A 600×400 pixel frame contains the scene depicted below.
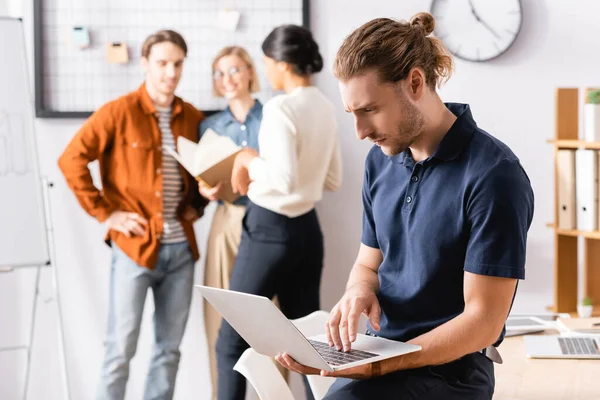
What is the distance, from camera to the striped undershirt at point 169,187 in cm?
310

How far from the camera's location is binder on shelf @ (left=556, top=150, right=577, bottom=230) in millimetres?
2670

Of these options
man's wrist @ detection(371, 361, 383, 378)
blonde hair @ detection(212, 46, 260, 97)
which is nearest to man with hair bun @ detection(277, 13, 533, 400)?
man's wrist @ detection(371, 361, 383, 378)

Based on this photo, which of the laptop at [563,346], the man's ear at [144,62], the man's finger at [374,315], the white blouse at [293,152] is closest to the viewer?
the man's finger at [374,315]

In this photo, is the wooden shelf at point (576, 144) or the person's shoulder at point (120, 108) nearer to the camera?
the wooden shelf at point (576, 144)

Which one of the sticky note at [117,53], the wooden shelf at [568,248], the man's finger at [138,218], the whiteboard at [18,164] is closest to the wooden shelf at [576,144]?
the wooden shelf at [568,248]

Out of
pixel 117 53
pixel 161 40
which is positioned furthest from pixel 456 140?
pixel 117 53

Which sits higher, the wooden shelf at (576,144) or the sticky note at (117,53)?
the sticky note at (117,53)

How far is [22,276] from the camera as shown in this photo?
351 cm

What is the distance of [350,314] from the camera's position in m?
1.61

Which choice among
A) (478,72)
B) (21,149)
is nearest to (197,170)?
(21,149)

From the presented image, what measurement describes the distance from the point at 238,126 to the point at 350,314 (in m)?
1.71

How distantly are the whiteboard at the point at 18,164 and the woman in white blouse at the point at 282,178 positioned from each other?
30.2 inches

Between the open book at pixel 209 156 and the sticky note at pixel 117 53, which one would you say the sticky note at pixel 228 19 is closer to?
the sticky note at pixel 117 53

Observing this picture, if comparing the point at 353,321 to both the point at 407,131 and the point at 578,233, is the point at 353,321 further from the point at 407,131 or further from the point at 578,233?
the point at 578,233
